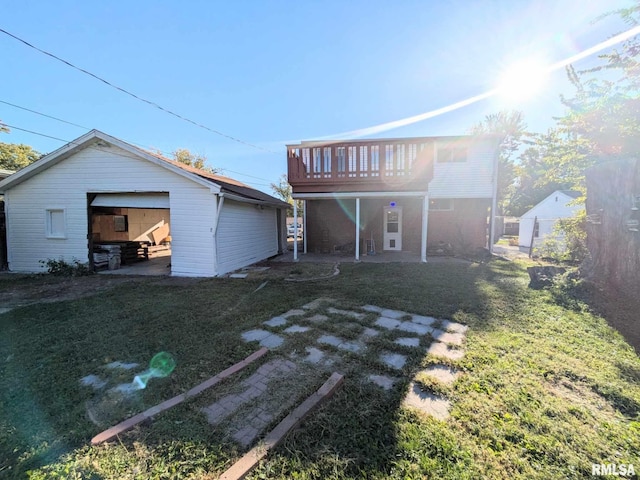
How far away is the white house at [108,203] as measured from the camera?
770 cm

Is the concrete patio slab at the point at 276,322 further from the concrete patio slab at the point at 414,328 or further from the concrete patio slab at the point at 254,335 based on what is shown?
the concrete patio slab at the point at 414,328

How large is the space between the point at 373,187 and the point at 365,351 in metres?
7.47

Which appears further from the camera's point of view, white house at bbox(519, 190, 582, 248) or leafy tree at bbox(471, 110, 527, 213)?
leafy tree at bbox(471, 110, 527, 213)

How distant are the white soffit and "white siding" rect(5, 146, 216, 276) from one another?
9.4 inches

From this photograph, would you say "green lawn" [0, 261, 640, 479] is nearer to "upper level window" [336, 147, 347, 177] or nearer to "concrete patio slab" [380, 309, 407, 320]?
"concrete patio slab" [380, 309, 407, 320]

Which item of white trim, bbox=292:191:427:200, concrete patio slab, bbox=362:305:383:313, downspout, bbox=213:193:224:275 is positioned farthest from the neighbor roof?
concrete patio slab, bbox=362:305:383:313

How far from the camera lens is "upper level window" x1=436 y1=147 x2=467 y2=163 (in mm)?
11664

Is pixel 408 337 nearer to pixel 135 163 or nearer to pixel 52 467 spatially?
pixel 52 467

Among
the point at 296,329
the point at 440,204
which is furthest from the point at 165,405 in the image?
the point at 440,204

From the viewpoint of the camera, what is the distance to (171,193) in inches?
308

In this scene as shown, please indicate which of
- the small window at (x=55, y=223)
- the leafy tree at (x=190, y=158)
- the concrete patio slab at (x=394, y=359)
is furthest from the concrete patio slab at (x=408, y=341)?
the leafy tree at (x=190, y=158)

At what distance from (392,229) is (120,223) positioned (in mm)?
12199

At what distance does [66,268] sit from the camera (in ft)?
26.9

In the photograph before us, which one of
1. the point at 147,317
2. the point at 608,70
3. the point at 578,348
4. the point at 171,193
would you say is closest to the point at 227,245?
the point at 171,193
